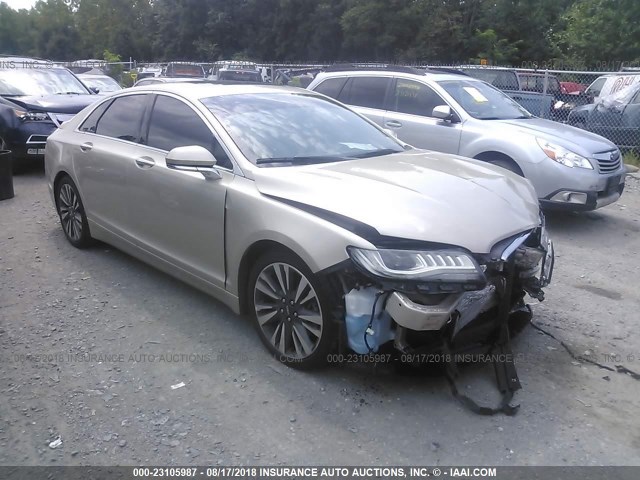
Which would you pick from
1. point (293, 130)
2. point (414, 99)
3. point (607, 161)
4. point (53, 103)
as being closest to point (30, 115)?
point (53, 103)

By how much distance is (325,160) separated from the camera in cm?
408

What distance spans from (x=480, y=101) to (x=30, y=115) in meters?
6.77

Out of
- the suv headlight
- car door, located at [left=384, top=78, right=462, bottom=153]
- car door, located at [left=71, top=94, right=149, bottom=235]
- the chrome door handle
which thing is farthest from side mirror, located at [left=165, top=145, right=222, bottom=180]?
the suv headlight

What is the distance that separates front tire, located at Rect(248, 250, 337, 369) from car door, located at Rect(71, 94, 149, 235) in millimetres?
1746

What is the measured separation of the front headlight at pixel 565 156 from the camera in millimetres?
6734

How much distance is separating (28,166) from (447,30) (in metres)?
30.3

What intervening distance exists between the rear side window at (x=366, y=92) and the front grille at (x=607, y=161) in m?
2.86

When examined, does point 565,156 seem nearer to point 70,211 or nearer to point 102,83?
point 70,211

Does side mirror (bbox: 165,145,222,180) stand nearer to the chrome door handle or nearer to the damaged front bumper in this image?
the chrome door handle

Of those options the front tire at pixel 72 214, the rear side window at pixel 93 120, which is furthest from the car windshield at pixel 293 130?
the front tire at pixel 72 214

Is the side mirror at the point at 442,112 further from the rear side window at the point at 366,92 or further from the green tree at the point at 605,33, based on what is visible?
the green tree at the point at 605,33

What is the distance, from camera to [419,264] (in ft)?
10.0

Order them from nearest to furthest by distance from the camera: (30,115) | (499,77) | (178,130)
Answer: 1. (178,130)
2. (30,115)
3. (499,77)

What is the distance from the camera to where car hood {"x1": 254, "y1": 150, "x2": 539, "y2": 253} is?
3.22 m
